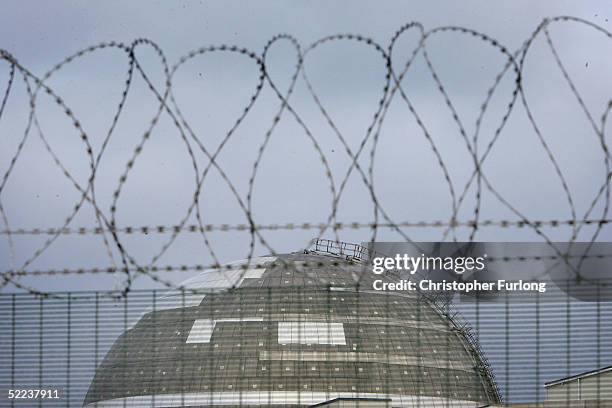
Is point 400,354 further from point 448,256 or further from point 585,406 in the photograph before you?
point 585,406

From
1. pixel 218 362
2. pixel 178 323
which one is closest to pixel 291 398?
pixel 218 362

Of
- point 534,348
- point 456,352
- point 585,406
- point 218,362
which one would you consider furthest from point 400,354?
point 534,348

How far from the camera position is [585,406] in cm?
2495

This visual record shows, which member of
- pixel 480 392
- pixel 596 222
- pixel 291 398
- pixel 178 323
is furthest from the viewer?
pixel 480 392

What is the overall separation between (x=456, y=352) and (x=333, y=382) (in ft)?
21.3

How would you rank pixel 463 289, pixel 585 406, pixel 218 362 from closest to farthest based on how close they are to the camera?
pixel 585 406 → pixel 463 289 → pixel 218 362

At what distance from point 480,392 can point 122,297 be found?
5472cm

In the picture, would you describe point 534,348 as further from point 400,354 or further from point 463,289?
point 400,354

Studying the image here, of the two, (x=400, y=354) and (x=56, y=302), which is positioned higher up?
(x=400, y=354)

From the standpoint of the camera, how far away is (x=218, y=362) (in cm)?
6738

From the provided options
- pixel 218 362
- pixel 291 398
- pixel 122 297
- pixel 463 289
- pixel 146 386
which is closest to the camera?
pixel 122 297

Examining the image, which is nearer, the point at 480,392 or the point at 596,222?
the point at 596,222

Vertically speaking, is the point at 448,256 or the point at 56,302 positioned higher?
the point at 448,256

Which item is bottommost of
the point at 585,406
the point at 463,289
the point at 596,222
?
the point at 585,406
